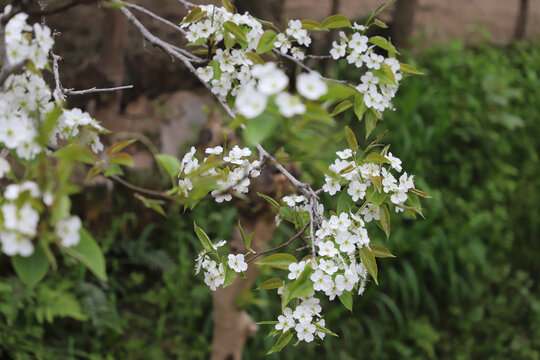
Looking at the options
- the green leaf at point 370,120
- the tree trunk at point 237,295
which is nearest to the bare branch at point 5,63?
the green leaf at point 370,120

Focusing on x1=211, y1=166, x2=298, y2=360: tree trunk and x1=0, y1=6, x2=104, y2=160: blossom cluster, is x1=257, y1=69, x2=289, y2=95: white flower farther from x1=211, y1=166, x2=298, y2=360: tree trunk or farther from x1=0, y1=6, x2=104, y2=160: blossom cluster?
x1=211, y1=166, x2=298, y2=360: tree trunk

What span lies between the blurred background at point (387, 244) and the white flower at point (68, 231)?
1675 millimetres

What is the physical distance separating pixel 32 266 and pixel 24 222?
0.25ft

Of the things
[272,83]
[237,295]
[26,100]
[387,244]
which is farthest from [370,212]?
[387,244]

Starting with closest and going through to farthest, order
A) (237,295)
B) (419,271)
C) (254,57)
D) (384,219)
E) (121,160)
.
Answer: (121,160)
(384,219)
(254,57)
(237,295)
(419,271)

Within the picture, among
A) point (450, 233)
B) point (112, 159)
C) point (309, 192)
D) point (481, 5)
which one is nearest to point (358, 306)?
point (450, 233)

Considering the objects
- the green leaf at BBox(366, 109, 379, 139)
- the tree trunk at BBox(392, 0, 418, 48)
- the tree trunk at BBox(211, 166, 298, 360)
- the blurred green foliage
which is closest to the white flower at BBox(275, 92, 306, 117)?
the green leaf at BBox(366, 109, 379, 139)

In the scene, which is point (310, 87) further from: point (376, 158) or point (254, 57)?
point (254, 57)

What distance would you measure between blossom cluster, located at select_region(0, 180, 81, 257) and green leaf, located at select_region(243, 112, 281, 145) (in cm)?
22

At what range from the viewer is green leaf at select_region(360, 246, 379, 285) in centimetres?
101

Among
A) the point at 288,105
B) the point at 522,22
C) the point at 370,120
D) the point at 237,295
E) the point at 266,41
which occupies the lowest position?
the point at 237,295

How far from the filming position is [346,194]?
3.62 feet

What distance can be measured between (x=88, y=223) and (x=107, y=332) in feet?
1.74

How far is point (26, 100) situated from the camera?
853 millimetres
